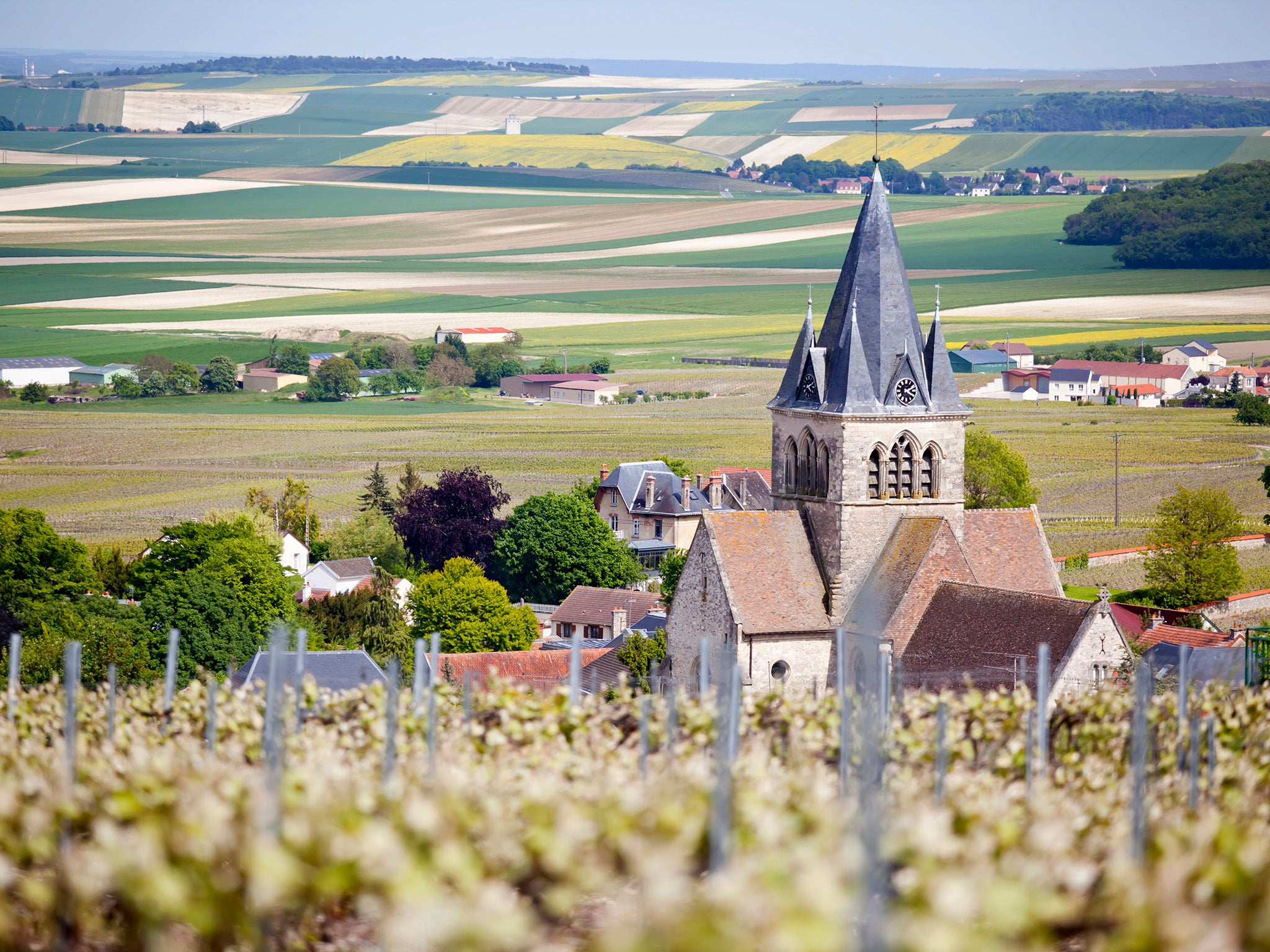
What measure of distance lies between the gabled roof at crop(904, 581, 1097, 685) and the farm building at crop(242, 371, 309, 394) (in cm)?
9790

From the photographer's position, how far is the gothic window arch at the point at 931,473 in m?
35.8

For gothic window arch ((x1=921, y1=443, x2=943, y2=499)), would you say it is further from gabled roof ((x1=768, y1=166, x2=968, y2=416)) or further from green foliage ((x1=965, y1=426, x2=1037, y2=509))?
green foliage ((x1=965, y1=426, x2=1037, y2=509))

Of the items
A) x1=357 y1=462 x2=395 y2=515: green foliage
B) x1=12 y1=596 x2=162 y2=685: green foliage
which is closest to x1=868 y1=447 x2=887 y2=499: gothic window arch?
x1=12 y1=596 x2=162 y2=685: green foliage

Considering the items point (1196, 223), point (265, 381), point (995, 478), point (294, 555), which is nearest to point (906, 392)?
point (995, 478)

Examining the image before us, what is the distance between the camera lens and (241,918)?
37.0 feet

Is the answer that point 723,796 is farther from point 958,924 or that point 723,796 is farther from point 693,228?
point 693,228

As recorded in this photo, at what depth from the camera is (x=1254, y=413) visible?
106 metres

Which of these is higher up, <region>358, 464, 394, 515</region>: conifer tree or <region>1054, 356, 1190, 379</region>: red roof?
<region>1054, 356, 1190, 379</region>: red roof

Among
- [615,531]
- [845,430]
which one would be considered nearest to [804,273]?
[615,531]

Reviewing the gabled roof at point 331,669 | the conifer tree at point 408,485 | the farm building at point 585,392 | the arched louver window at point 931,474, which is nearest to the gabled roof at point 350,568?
the conifer tree at point 408,485

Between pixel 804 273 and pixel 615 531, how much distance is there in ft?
307

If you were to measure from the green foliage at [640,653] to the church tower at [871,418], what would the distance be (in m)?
7.50

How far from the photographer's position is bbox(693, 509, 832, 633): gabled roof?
34562mm

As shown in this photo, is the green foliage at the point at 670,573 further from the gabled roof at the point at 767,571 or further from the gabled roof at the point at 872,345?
the gabled roof at the point at 872,345
